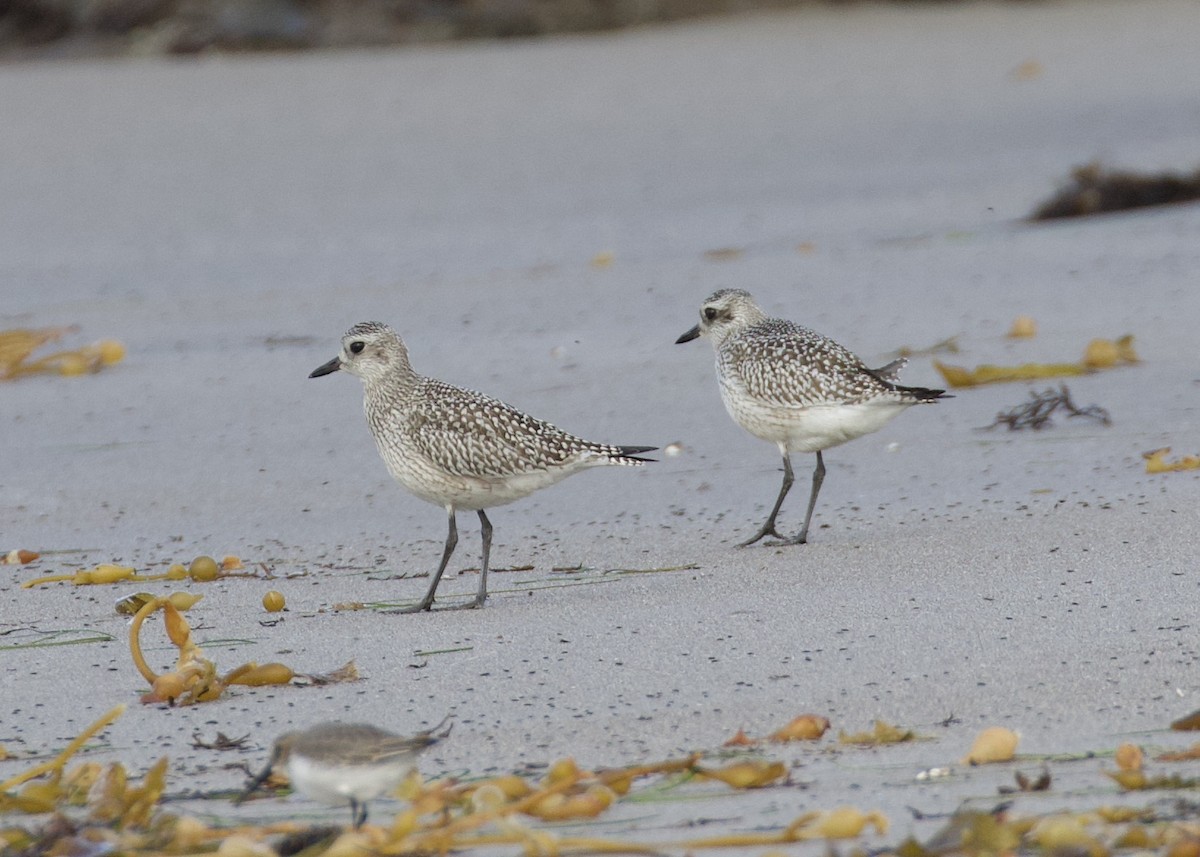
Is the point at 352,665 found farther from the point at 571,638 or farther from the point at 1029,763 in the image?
the point at 1029,763

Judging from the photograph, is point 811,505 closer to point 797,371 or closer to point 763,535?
point 763,535

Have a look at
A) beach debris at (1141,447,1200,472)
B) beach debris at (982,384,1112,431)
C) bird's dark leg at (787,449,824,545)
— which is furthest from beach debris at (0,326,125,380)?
beach debris at (1141,447,1200,472)

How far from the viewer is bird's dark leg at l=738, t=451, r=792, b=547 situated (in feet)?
18.4

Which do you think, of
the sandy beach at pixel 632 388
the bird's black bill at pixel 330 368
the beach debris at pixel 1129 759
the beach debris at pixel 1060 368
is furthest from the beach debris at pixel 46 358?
the beach debris at pixel 1129 759

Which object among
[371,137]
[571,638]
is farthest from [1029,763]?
[371,137]

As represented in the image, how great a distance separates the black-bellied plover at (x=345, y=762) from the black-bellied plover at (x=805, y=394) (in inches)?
102

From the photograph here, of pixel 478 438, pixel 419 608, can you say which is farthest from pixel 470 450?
pixel 419 608

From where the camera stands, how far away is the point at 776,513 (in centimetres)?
582

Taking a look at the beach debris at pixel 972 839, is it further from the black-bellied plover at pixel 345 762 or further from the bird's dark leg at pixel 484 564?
the bird's dark leg at pixel 484 564

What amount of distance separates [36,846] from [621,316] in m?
5.71

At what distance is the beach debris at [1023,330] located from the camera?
775 centimetres

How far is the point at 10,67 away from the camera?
590 inches

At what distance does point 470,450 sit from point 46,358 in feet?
10.2

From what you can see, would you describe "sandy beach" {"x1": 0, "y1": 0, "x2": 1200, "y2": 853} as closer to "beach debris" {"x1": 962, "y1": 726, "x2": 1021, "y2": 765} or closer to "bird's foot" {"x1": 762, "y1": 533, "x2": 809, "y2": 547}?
"beach debris" {"x1": 962, "y1": 726, "x2": 1021, "y2": 765}
